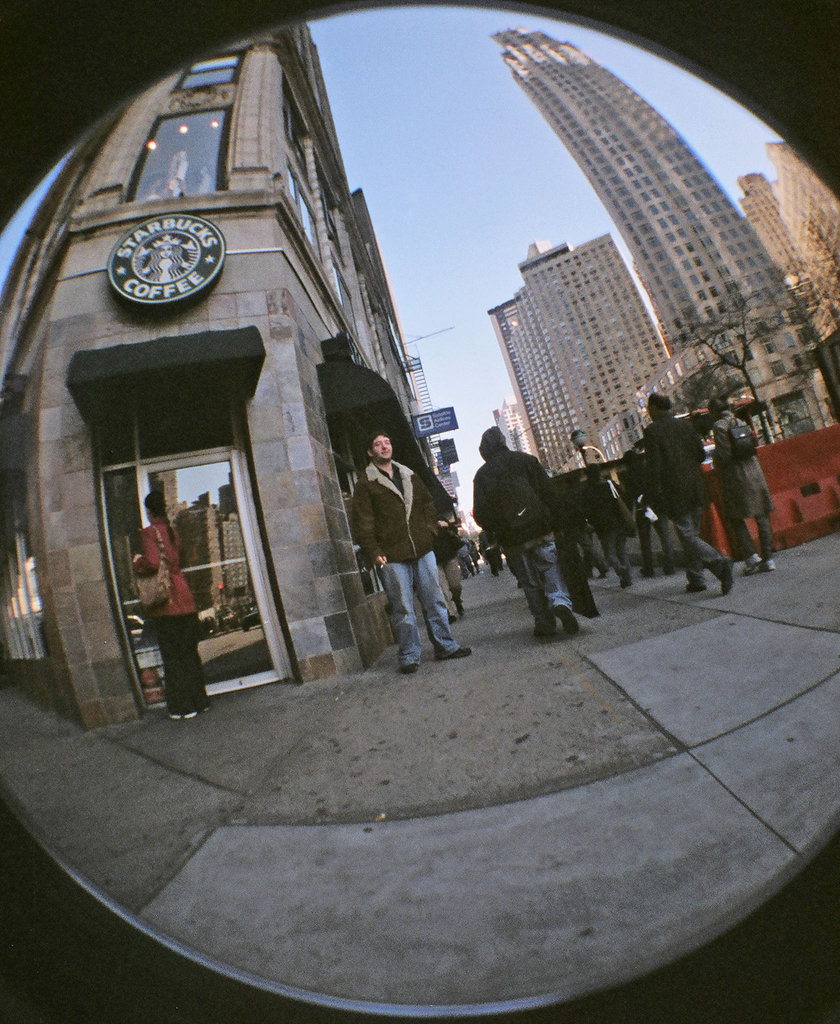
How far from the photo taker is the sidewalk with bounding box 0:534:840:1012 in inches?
16.5

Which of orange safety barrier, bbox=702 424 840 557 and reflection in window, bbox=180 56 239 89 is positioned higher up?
reflection in window, bbox=180 56 239 89

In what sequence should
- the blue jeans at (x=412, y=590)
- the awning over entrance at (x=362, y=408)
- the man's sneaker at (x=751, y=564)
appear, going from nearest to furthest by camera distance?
the man's sneaker at (x=751, y=564), the blue jeans at (x=412, y=590), the awning over entrance at (x=362, y=408)

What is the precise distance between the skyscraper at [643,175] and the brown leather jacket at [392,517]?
2302mm

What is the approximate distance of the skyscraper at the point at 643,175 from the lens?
0.53 m

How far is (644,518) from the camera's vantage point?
76cm

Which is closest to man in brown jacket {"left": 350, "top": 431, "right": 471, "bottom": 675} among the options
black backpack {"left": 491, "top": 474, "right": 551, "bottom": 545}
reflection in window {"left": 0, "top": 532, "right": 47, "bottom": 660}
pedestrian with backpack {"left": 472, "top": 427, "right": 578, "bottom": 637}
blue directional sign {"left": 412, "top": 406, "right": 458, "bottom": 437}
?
pedestrian with backpack {"left": 472, "top": 427, "right": 578, "bottom": 637}

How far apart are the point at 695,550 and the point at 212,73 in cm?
116

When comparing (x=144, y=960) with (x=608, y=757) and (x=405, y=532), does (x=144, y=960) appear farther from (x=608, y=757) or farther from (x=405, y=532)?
(x=405, y=532)

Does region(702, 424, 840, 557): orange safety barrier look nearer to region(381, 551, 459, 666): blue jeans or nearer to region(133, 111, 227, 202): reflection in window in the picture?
region(133, 111, 227, 202): reflection in window

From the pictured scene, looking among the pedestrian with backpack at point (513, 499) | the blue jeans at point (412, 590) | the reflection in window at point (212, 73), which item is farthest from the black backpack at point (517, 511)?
the blue jeans at point (412, 590)

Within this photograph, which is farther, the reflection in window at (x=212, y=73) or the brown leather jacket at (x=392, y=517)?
the brown leather jacket at (x=392, y=517)

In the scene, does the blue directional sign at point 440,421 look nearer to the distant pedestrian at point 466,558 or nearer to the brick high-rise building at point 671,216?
the brick high-rise building at point 671,216

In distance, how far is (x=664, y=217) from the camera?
582 mm

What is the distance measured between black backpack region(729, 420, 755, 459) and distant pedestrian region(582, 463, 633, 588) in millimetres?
176
